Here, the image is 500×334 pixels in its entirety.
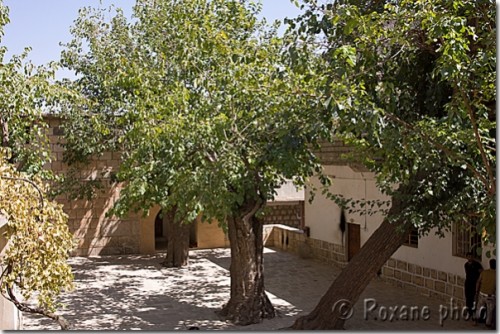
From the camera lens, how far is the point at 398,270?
38.1 ft

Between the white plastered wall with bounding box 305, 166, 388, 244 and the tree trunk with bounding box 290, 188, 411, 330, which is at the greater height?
the white plastered wall with bounding box 305, 166, 388, 244

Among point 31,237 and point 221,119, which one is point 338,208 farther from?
point 31,237

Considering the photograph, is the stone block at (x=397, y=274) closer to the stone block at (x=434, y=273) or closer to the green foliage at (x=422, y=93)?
the stone block at (x=434, y=273)

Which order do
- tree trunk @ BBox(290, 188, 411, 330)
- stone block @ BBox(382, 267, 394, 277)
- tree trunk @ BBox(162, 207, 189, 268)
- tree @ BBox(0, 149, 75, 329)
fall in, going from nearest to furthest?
tree @ BBox(0, 149, 75, 329) → tree trunk @ BBox(290, 188, 411, 330) → stone block @ BBox(382, 267, 394, 277) → tree trunk @ BBox(162, 207, 189, 268)

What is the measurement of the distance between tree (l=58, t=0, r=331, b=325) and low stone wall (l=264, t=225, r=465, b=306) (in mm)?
3088

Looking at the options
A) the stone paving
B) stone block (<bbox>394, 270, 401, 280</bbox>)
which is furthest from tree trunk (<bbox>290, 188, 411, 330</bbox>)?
stone block (<bbox>394, 270, 401, 280</bbox>)

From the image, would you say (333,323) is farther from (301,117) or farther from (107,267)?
(107,267)

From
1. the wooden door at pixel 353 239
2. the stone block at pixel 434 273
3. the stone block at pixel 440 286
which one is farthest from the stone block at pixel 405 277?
the wooden door at pixel 353 239

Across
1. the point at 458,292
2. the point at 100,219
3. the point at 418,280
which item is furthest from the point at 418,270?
the point at 100,219

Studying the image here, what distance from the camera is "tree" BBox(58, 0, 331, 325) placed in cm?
731

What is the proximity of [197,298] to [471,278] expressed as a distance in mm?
4641

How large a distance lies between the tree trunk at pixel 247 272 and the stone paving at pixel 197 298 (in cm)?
20

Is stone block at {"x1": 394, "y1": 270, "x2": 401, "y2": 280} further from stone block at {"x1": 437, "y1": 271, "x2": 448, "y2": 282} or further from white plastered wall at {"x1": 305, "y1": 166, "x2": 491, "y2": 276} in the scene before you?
stone block at {"x1": 437, "y1": 271, "x2": 448, "y2": 282}

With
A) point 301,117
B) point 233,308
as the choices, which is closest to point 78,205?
point 233,308
